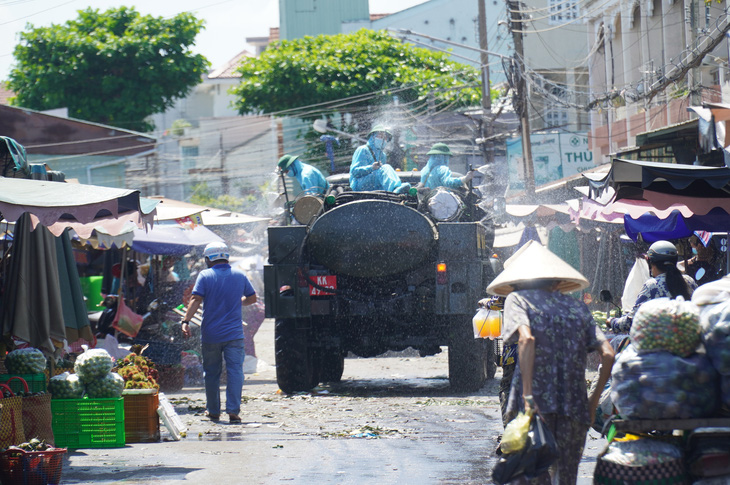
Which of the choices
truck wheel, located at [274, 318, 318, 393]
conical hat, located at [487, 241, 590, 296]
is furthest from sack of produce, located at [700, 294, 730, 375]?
truck wheel, located at [274, 318, 318, 393]

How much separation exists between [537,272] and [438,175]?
6.81 m

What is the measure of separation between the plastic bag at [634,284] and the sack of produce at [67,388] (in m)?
5.40

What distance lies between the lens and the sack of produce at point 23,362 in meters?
7.83

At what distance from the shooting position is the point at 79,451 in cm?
793

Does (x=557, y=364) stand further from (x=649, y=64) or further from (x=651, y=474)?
(x=649, y=64)

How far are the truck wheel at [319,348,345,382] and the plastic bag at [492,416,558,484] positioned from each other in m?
7.80

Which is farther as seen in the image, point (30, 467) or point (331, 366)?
point (331, 366)

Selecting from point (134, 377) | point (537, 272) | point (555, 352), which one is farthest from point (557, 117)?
point (555, 352)

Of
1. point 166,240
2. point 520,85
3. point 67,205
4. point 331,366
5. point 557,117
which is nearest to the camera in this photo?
point 67,205

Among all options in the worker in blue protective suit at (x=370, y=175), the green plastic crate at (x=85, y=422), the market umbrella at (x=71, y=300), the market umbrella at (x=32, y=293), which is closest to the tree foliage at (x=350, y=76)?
the worker in blue protective suit at (x=370, y=175)

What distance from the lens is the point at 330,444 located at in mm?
8062

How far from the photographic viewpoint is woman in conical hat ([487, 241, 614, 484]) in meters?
5.20

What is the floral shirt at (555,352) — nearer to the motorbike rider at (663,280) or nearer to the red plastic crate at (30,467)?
the motorbike rider at (663,280)

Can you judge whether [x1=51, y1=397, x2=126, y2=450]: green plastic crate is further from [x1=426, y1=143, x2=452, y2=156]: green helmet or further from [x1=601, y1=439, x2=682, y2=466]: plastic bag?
[x1=426, y1=143, x2=452, y2=156]: green helmet
